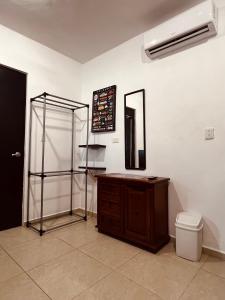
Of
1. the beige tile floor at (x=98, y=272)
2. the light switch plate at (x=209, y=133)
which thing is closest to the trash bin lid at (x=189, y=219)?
the beige tile floor at (x=98, y=272)

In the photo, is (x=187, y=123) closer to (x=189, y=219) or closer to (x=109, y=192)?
(x=189, y=219)

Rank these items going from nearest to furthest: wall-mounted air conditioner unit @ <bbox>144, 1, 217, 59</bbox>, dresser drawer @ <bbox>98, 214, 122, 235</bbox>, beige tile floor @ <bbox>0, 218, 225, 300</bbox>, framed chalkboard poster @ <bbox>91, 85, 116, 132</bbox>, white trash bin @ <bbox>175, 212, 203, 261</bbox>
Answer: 1. beige tile floor @ <bbox>0, 218, 225, 300</bbox>
2. white trash bin @ <bbox>175, 212, 203, 261</bbox>
3. wall-mounted air conditioner unit @ <bbox>144, 1, 217, 59</bbox>
4. dresser drawer @ <bbox>98, 214, 122, 235</bbox>
5. framed chalkboard poster @ <bbox>91, 85, 116, 132</bbox>

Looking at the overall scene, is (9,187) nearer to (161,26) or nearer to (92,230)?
(92,230)

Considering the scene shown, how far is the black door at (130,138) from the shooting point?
2598 mm

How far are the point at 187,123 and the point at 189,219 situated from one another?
103cm

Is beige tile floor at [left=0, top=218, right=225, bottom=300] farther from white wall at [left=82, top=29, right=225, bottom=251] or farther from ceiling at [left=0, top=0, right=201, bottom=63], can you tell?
ceiling at [left=0, top=0, right=201, bottom=63]

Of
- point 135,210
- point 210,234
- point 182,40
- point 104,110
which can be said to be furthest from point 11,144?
point 210,234

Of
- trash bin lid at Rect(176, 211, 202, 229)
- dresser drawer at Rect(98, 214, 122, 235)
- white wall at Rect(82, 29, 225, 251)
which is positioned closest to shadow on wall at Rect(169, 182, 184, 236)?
white wall at Rect(82, 29, 225, 251)

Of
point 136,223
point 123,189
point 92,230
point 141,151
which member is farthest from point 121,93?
point 92,230

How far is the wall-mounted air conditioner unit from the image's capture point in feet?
6.16

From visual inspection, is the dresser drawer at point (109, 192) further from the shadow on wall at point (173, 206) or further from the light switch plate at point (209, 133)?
the light switch plate at point (209, 133)

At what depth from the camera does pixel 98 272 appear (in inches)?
62.7

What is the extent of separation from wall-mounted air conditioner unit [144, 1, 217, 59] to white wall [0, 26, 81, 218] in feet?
4.76

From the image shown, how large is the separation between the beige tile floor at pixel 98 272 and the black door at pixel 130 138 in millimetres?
1020
